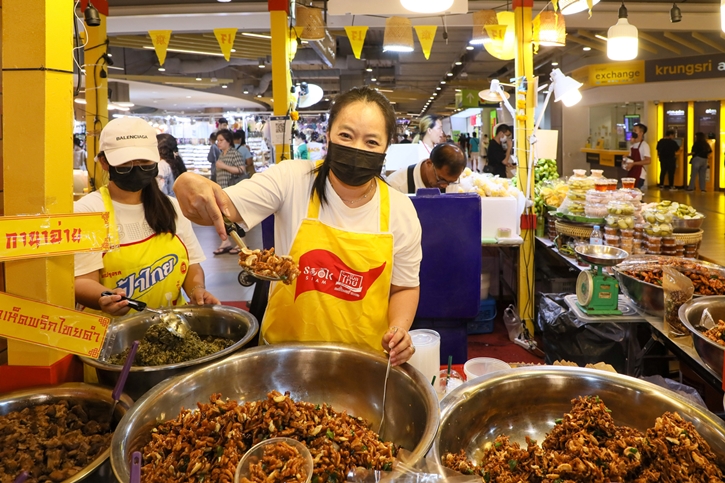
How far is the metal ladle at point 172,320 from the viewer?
1966 mm

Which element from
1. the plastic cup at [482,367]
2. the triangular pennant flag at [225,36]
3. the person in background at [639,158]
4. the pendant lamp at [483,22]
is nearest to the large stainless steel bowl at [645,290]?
the plastic cup at [482,367]

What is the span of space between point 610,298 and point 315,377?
6.85 feet

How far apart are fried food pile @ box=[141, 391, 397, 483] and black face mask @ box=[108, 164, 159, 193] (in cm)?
139

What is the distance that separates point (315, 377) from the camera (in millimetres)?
1662

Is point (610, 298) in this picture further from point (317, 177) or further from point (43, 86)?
point (43, 86)

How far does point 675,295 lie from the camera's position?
8.37 feet

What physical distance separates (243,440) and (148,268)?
4.54ft

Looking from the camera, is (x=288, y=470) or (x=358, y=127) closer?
(x=288, y=470)

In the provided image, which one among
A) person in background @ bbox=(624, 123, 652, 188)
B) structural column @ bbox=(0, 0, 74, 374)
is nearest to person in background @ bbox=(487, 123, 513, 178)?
person in background @ bbox=(624, 123, 652, 188)

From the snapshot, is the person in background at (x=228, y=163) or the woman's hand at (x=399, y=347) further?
the person in background at (x=228, y=163)

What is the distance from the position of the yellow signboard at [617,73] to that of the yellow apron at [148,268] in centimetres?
1821

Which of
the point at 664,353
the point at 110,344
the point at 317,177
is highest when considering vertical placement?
the point at 317,177

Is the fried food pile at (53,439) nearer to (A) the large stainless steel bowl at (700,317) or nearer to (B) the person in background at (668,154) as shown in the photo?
(A) the large stainless steel bowl at (700,317)

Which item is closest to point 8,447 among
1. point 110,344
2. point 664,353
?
point 110,344
